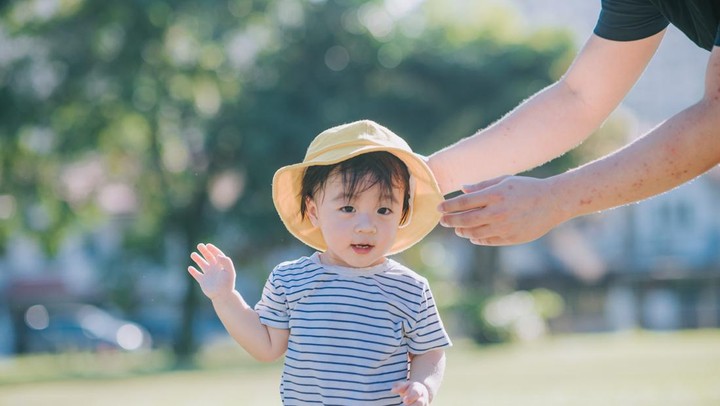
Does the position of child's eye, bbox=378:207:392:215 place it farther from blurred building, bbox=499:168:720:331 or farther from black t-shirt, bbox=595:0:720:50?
blurred building, bbox=499:168:720:331

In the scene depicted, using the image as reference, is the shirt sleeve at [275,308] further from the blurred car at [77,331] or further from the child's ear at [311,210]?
the blurred car at [77,331]

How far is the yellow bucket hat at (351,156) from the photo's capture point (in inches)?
138

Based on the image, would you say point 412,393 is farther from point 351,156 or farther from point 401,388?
point 351,156

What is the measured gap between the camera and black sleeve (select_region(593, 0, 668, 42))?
3.75 meters

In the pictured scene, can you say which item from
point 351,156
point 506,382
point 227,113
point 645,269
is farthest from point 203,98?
point 645,269

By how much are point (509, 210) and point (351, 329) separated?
68cm

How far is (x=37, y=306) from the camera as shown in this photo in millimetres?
49656

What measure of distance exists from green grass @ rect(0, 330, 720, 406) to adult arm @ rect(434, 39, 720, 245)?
Answer: 7.38 metres

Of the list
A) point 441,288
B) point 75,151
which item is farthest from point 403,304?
point 441,288

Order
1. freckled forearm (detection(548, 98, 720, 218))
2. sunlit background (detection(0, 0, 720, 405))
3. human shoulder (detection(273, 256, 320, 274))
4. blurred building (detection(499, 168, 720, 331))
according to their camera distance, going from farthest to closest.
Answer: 1. blurred building (detection(499, 168, 720, 331))
2. sunlit background (detection(0, 0, 720, 405))
3. human shoulder (detection(273, 256, 320, 274))
4. freckled forearm (detection(548, 98, 720, 218))

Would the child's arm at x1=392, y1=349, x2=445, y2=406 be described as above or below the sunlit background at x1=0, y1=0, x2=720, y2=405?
below

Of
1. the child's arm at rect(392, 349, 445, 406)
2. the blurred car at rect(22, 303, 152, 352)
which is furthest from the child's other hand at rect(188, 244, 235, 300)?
the blurred car at rect(22, 303, 152, 352)

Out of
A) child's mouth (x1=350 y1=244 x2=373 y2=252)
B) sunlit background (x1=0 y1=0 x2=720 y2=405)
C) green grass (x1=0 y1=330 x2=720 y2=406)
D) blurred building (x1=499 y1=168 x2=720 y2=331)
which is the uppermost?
blurred building (x1=499 y1=168 x2=720 y2=331)

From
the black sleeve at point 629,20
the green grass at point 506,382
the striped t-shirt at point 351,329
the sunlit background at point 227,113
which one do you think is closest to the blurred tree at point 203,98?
the sunlit background at point 227,113
